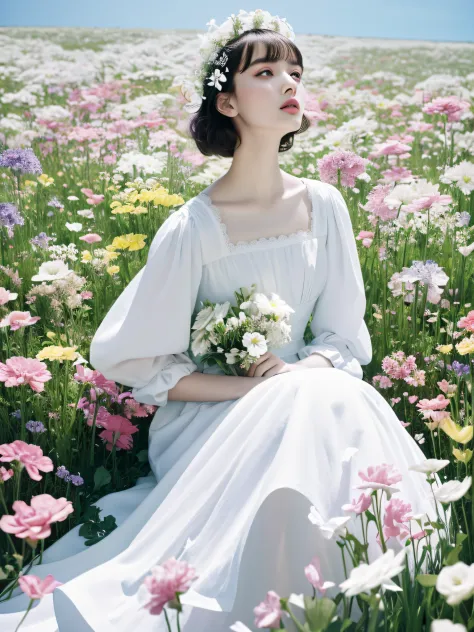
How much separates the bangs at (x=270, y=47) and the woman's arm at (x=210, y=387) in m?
0.88

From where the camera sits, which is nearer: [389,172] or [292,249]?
[292,249]

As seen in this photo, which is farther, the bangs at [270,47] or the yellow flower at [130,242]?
the yellow flower at [130,242]

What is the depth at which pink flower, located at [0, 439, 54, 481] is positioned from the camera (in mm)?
1655

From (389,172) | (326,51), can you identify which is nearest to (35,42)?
(326,51)

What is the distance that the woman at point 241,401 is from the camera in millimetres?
1660

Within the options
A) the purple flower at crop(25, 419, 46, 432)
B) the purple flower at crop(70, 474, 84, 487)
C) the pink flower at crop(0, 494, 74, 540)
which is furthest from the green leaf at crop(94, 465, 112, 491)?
the pink flower at crop(0, 494, 74, 540)

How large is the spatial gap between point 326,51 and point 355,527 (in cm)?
1742

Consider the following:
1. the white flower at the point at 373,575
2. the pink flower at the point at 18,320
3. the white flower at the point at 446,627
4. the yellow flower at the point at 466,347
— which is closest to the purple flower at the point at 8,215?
the pink flower at the point at 18,320

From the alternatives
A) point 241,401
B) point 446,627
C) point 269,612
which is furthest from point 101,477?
point 446,627

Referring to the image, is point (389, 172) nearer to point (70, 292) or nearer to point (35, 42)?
point (70, 292)

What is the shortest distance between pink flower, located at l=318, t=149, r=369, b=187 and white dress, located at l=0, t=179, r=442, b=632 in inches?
23.9

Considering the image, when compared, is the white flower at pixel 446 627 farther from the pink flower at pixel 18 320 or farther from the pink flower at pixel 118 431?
the pink flower at pixel 18 320

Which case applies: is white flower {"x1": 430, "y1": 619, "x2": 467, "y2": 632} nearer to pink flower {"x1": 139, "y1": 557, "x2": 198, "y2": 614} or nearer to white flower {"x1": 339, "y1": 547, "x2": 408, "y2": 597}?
white flower {"x1": 339, "y1": 547, "x2": 408, "y2": 597}

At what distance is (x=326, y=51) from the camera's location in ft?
58.1
